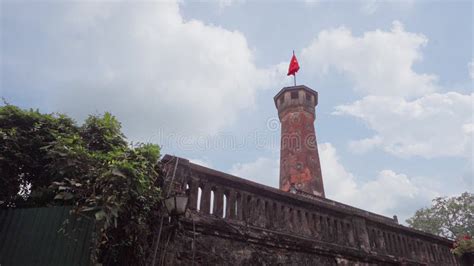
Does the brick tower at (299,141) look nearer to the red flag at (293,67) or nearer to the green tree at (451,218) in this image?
→ the red flag at (293,67)

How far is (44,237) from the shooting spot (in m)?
4.56

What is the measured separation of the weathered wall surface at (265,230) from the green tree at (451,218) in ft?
72.6

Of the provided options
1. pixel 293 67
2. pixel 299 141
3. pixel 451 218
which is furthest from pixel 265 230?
pixel 451 218

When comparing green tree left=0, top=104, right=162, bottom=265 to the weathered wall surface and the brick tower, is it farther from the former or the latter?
the brick tower

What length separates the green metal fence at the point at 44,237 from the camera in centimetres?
436

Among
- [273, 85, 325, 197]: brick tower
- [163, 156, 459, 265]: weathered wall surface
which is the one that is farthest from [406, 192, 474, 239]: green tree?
[163, 156, 459, 265]: weathered wall surface

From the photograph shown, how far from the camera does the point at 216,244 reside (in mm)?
5023

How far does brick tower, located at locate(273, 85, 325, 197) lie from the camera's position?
16.3 metres

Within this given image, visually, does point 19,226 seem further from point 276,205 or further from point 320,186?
point 320,186

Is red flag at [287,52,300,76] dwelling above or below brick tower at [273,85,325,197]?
above

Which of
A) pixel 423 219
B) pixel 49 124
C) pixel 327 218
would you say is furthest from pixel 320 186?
pixel 423 219

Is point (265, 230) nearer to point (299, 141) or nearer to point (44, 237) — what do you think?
point (44, 237)

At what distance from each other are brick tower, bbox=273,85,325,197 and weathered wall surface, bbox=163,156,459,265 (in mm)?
8723

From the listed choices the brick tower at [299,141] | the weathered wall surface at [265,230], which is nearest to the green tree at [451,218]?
the brick tower at [299,141]
